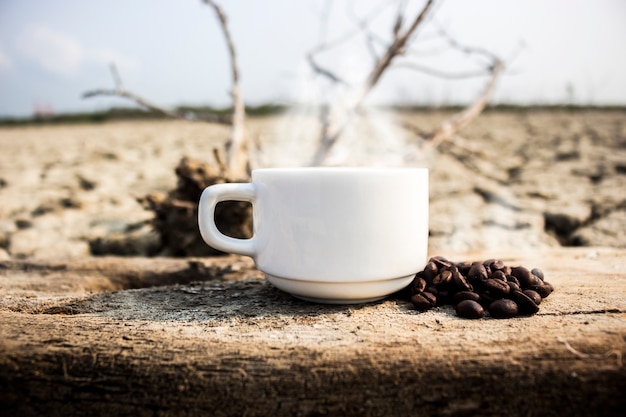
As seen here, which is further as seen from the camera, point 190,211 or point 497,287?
point 190,211

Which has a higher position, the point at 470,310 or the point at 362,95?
the point at 362,95

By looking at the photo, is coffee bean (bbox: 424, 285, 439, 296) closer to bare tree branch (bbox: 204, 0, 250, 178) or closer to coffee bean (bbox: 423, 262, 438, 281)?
coffee bean (bbox: 423, 262, 438, 281)

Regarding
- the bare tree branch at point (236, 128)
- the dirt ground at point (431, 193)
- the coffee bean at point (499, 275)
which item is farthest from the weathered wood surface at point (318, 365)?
the bare tree branch at point (236, 128)

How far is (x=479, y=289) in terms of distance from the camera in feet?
3.78

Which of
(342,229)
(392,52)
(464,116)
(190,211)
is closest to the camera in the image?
(342,229)

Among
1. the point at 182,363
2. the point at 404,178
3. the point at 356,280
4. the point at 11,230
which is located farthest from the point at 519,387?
the point at 11,230

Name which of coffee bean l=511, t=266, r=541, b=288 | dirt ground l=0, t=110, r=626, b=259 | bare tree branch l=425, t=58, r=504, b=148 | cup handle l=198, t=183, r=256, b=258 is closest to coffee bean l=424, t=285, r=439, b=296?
coffee bean l=511, t=266, r=541, b=288

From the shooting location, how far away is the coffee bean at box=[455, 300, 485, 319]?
3.42ft

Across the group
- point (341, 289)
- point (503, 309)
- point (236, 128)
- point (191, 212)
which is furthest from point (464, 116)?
point (341, 289)

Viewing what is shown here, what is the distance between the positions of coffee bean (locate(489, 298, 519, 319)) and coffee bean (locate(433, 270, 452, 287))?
127mm

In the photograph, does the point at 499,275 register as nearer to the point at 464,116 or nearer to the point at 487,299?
the point at 487,299

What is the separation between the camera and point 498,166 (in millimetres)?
5348

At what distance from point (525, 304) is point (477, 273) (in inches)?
5.8

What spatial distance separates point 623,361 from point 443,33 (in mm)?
2650
